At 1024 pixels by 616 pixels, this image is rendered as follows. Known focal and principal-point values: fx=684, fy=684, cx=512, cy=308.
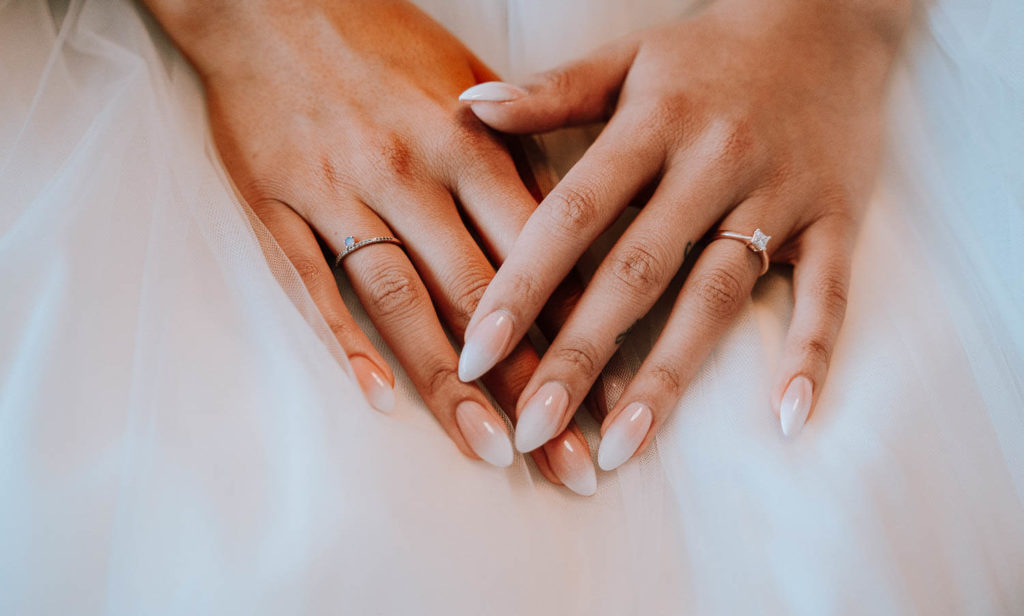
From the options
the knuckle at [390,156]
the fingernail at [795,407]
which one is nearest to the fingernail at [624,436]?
the fingernail at [795,407]

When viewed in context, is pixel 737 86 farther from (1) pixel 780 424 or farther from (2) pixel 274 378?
(2) pixel 274 378

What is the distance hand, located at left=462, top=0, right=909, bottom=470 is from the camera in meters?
0.62

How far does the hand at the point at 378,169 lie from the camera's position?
2.08ft

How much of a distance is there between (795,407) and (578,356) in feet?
0.63

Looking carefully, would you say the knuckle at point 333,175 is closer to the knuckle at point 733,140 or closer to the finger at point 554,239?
the finger at point 554,239

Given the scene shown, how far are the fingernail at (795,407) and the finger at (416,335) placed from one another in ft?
0.78

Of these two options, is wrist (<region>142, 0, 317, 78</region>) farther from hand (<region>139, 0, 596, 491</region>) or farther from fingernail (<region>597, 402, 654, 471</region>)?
fingernail (<region>597, 402, 654, 471</region>)

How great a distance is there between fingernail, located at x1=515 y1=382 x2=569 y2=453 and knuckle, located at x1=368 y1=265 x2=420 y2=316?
0.15 meters

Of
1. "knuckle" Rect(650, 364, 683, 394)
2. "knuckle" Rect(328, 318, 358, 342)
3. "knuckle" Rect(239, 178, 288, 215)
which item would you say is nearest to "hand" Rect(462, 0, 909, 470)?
"knuckle" Rect(650, 364, 683, 394)

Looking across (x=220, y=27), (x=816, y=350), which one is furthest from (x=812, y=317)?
(x=220, y=27)

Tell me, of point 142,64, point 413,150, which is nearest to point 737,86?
point 413,150

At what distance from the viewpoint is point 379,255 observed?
677 millimetres

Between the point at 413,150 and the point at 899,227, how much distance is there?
0.54 metres

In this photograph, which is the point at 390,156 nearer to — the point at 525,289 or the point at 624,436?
Answer: the point at 525,289
